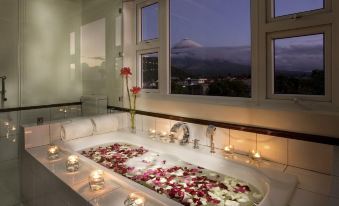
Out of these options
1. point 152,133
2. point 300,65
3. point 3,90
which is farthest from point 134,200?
point 3,90

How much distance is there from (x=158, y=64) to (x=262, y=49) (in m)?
1.21

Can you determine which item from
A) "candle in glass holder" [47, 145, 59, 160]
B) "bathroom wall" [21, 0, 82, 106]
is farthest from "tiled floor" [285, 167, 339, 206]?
"bathroom wall" [21, 0, 82, 106]

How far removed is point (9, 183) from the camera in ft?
7.52

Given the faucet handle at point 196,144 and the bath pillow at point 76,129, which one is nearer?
the faucet handle at point 196,144

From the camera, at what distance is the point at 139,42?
2.81 meters

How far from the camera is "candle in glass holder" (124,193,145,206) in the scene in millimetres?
1089

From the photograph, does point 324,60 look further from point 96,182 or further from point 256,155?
point 96,182

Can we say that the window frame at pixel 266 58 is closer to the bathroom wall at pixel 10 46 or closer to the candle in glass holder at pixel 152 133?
the candle in glass holder at pixel 152 133

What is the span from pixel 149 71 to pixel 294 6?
1.65 meters

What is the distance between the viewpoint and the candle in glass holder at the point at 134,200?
1.09m

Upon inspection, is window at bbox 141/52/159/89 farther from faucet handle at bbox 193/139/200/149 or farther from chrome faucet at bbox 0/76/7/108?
chrome faucet at bbox 0/76/7/108

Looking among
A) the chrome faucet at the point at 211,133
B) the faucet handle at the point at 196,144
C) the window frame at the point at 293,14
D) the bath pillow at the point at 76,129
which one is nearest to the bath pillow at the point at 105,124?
the bath pillow at the point at 76,129

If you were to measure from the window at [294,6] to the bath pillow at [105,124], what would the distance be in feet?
6.25

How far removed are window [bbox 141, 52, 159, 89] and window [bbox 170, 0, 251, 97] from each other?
239mm
